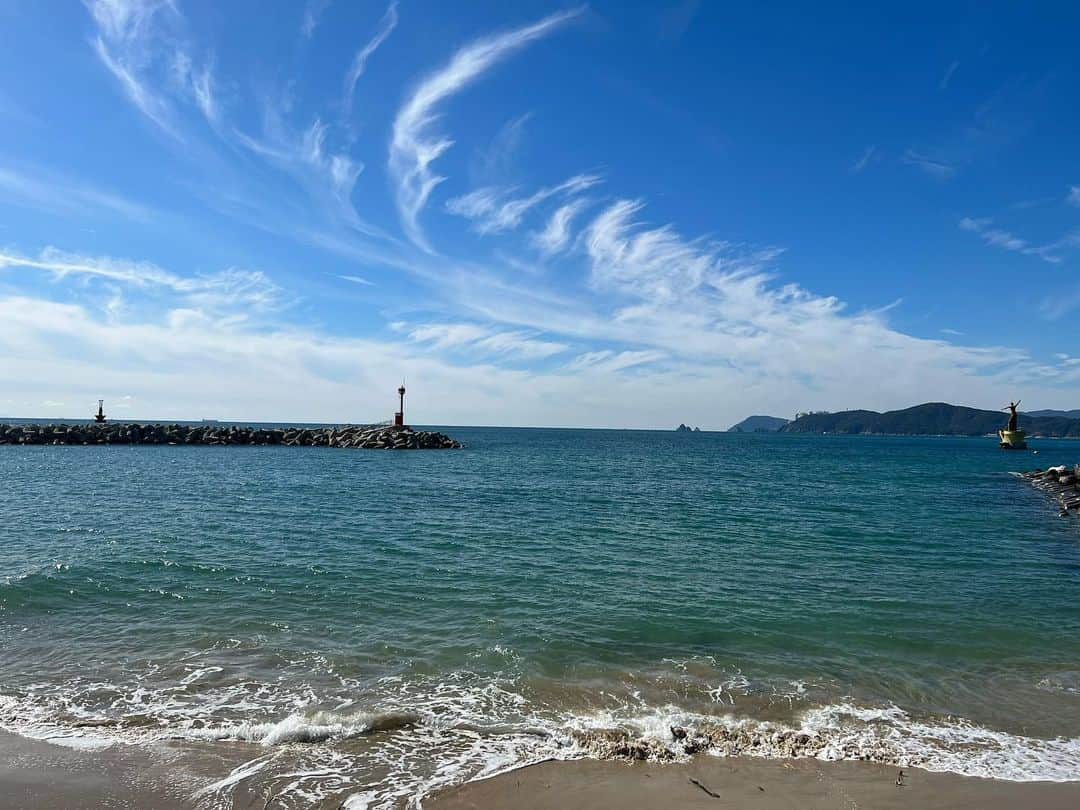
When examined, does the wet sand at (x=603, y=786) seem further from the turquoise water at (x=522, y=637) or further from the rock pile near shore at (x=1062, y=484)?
the rock pile near shore at (x=1062, y=484)

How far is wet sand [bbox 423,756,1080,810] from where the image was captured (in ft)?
23.1

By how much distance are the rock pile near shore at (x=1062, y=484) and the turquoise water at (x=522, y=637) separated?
26.2 ft

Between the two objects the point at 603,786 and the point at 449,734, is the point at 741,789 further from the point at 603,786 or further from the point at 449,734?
the point at 449,734

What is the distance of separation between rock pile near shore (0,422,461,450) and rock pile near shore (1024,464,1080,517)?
2359 inches

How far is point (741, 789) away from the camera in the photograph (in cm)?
738

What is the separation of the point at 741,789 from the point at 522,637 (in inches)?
226

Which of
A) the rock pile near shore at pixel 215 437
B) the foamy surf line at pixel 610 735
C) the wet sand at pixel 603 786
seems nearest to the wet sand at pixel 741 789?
the wet sand at pixel 603 786

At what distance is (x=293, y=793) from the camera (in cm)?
720

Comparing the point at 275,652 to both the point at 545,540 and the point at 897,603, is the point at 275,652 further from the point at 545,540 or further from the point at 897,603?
the point at 897,603

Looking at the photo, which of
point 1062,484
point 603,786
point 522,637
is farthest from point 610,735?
point 1062,484

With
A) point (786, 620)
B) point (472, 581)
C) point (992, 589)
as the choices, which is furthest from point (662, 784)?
point (992, 589)

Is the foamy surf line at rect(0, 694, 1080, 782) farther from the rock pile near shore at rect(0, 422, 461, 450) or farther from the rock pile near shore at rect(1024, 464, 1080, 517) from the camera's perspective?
the rock pile near shore at rect(0, 422, 461, 450)

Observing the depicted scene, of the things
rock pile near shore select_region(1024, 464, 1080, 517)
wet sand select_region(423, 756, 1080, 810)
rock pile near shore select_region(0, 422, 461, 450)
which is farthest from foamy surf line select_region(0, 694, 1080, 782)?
rock pile near shore select_region(0, 422, 461, 450)

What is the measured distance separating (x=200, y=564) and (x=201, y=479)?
26.7 metres
